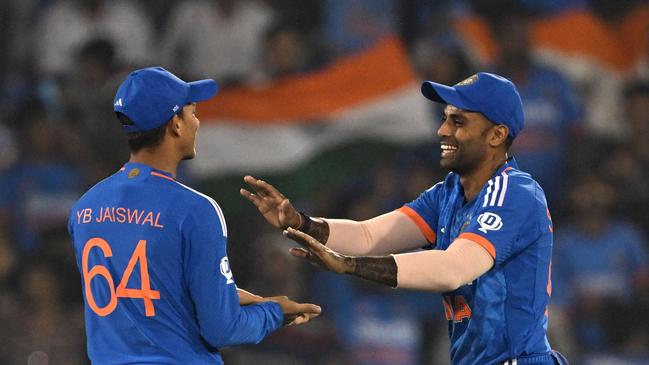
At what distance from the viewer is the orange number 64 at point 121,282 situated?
4266mm

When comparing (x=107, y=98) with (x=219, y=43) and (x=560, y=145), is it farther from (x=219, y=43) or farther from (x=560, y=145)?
(x=560, y=145)

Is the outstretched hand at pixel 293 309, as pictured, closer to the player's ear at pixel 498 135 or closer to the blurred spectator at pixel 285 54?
the player's ear at pixel 498 135

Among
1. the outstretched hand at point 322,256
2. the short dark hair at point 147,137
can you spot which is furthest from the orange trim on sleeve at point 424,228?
the short dark hair at point 147,137

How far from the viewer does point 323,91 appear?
431 inches

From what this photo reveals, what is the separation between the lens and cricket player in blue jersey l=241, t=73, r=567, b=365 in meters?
4.61

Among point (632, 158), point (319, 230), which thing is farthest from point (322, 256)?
point (632, 158)

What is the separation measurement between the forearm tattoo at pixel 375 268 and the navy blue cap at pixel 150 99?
0.91 meters

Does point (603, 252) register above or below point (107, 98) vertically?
below

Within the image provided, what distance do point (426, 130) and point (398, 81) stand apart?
0.60 meters

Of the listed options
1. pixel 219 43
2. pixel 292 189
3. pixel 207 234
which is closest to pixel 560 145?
pixel 292 189

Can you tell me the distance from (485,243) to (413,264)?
13.2 inches

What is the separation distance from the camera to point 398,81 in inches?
433

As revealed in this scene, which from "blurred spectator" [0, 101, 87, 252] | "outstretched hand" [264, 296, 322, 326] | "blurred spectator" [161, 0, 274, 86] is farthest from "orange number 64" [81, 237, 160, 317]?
"blurred spectator" [161, 0, 274, 86]

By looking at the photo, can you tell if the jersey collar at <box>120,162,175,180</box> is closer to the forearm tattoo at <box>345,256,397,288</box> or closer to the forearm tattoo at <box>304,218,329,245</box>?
the forearm tattoo at <box>345,256,397,288</box>
